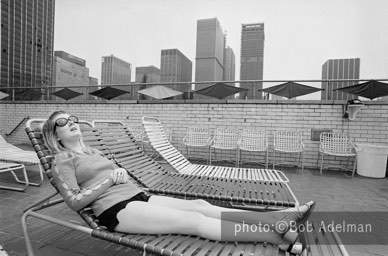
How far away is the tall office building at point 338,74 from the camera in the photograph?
21.4 ft

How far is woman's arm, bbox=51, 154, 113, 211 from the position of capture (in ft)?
4.76

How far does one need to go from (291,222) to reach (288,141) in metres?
5.44

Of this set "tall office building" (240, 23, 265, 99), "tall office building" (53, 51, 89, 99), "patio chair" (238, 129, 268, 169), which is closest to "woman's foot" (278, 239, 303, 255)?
"patio chair" (238, 129, 268, 169)

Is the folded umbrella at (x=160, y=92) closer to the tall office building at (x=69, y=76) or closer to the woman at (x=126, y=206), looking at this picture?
the tall office building at (x=69, y=76)

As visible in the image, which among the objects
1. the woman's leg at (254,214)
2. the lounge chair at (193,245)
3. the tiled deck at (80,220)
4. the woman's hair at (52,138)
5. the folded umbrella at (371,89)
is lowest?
the tiled deck at (80,220)

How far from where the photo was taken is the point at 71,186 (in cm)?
151

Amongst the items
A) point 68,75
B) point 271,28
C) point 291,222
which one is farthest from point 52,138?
point 271,28

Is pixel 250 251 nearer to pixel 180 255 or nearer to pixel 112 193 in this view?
pixel 180 255

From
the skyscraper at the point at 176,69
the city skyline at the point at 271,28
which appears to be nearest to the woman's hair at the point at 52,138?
the city skyline at the point at 271,28

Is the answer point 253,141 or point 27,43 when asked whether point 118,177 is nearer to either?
point 253,141

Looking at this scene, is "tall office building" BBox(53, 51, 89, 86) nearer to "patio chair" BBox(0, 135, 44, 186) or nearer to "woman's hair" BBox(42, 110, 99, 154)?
"patio chair" BBox(0, 135, 44, 186)

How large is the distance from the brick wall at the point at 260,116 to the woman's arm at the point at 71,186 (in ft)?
19.4

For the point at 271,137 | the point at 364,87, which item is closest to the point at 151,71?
the point at 271,137

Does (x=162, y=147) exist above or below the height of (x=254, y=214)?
above
